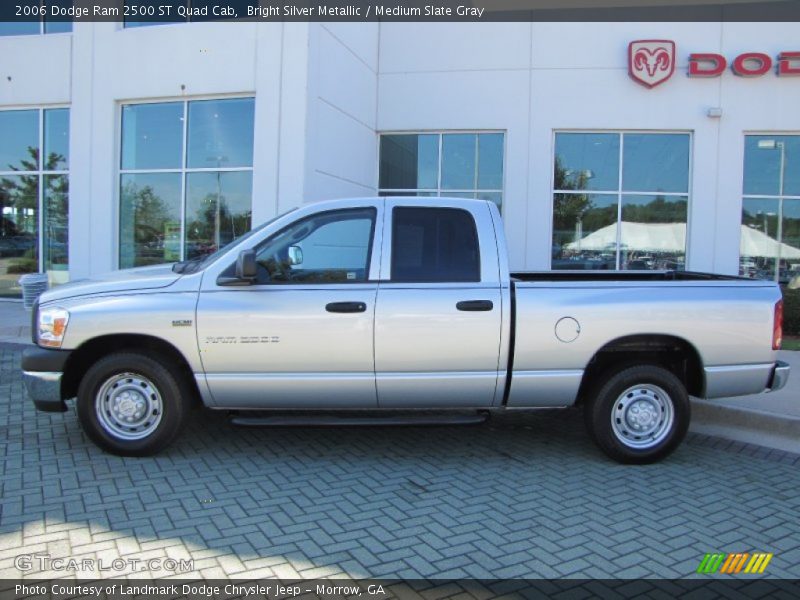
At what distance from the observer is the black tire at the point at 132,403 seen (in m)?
4.92

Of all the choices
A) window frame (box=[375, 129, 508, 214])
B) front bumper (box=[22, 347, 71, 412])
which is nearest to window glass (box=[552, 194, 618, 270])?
window frame (box=[375, 129, 508, 214])

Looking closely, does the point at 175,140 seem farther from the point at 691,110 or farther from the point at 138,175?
the point at 691,110

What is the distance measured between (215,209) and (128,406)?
8.19m

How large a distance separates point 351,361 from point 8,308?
11.7 metres

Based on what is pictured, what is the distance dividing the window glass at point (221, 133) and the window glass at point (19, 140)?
13.9 feet

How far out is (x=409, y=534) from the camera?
12.7 feet

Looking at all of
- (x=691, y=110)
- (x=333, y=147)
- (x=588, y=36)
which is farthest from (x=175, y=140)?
(x=691, y=110)

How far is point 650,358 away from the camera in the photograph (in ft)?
17.3

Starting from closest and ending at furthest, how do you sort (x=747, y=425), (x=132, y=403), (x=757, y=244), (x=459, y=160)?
(x=132, y=403)
(x=747, y=425)
(x=757, y=244)
(x=459, y=160)

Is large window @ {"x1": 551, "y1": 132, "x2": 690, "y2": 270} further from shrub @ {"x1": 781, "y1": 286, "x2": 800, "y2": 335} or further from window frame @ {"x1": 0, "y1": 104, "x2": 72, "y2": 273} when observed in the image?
window frame @ {"x1": 0, "y1": 104, "x2": 72, "y2": 273}

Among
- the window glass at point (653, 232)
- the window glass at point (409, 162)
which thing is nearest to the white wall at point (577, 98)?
the window glass at point (653, 232)

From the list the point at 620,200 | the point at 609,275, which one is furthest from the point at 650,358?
the point at 620,200

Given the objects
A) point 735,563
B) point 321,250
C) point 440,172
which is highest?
point 440,172

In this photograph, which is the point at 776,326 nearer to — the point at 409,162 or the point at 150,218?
the point at 409,162
